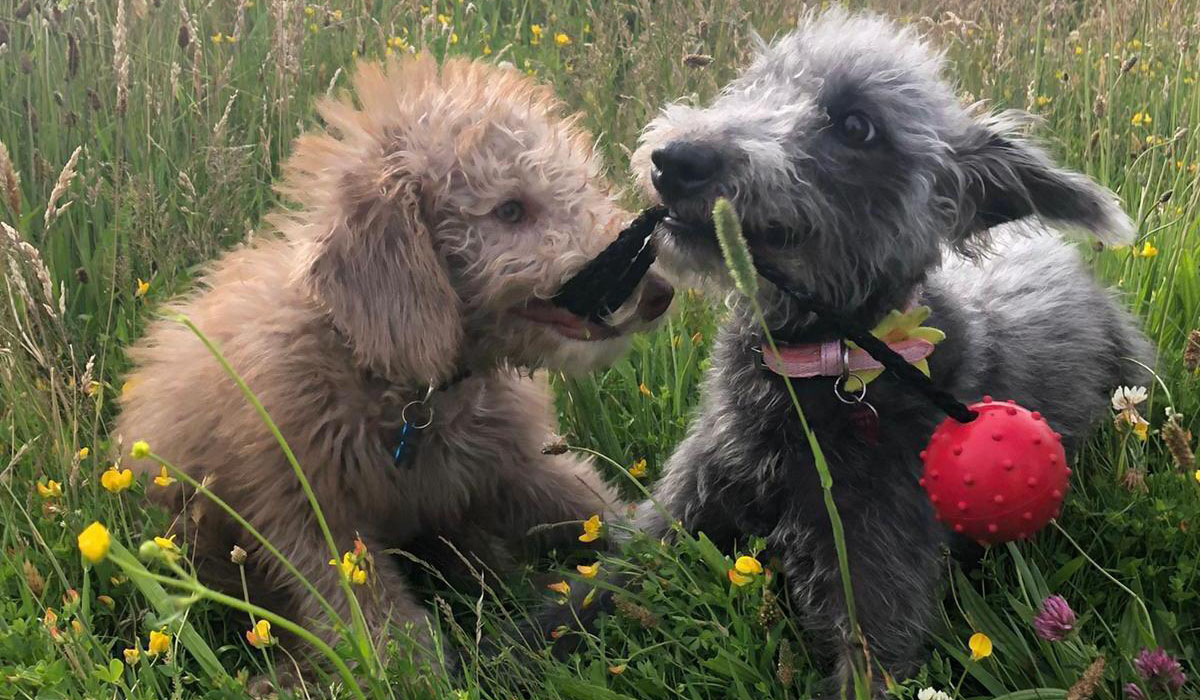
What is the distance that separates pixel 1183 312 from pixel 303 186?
2587mm

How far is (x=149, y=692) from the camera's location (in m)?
2.23

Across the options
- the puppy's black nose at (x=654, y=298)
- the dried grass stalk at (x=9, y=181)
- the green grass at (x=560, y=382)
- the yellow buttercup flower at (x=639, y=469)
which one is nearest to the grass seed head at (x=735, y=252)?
the green grass at (x=560, y=382)

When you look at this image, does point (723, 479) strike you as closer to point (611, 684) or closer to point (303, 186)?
Result: point (611, 684)

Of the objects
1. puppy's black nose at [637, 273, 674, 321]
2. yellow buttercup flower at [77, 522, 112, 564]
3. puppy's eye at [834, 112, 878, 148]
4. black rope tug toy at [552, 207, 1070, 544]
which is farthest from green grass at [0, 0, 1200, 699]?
puppy's eye at [834, 112, 878, 148]

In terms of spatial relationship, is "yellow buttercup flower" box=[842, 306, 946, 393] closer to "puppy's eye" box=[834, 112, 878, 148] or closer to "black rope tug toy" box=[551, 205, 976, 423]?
"black rope tug toy" box=[551, 205, 976, 423]

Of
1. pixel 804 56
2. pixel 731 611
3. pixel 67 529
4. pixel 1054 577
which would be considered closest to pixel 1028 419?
pixel 1054 577

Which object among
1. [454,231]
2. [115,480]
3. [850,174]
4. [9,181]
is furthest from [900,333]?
[9,181]

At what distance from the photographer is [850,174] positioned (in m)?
2.49

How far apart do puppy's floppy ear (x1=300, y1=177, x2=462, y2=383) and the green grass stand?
58cm

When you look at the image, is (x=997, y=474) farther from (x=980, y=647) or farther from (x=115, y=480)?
(x=115, y=480)

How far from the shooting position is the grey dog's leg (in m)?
2.44

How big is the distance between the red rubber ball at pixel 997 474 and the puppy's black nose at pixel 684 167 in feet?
2.26

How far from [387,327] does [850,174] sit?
106 cm

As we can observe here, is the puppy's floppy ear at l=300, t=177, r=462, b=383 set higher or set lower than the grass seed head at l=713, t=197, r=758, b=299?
lower
